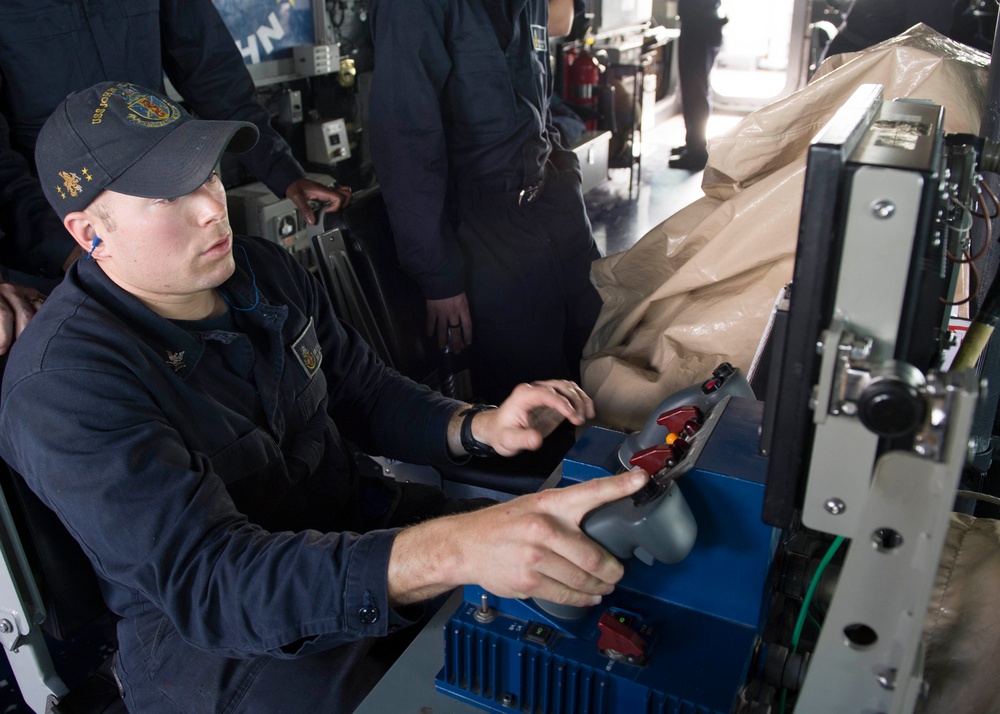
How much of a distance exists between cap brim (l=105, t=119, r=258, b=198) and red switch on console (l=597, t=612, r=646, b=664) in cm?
81

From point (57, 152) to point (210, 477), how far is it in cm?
50

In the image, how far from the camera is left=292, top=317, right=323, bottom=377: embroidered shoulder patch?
55.2 inches

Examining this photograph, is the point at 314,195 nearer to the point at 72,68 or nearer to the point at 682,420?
the point at 72,68

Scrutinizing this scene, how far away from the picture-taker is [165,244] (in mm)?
1210

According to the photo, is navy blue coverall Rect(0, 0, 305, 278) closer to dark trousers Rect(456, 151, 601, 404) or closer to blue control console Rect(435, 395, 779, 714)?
dark trousers Rect(456, 151, 601, 404)

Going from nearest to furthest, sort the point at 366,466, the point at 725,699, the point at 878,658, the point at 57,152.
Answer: the point at 878,658 < the point at 725,699 < the point at 57,152 < the point at 366,466

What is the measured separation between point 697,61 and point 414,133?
414 centimetres

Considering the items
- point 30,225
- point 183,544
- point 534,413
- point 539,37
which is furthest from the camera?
point 539,37

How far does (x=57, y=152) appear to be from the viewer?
3.83 ft

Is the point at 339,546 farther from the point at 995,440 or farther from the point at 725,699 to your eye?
the point at 995,440

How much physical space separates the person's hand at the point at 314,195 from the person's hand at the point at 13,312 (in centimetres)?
74

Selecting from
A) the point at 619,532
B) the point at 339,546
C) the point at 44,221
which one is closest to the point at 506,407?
the point at 339,546

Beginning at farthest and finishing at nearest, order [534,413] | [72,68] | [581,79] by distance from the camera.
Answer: [581,79]
[72,68]
[534,413]

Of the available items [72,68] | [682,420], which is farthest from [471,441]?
[72,68]
